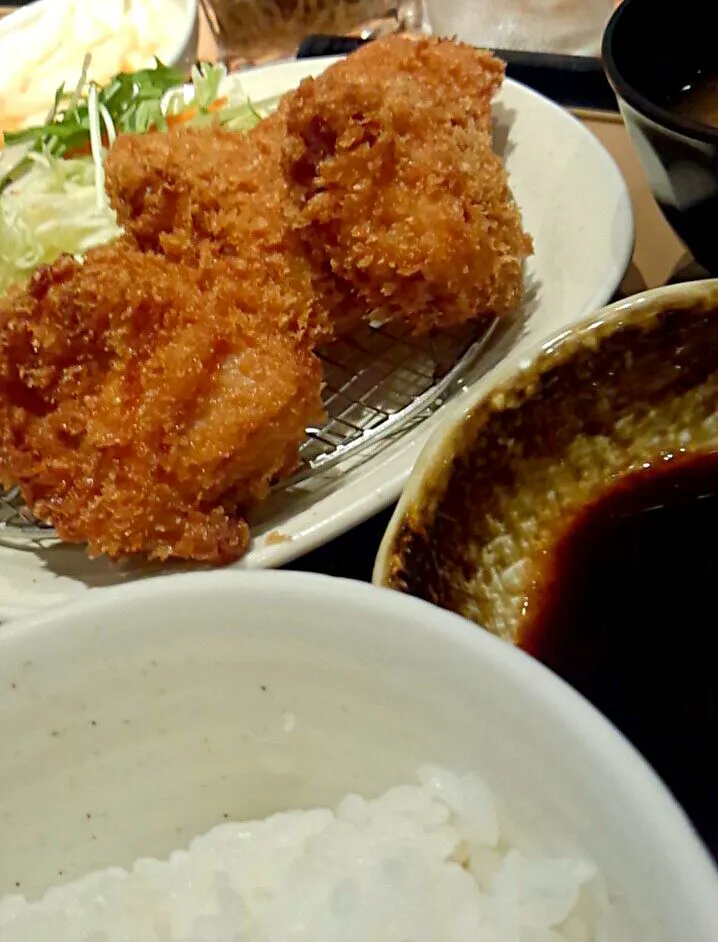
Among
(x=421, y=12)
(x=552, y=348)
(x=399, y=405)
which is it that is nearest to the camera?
(x=552, y=348)

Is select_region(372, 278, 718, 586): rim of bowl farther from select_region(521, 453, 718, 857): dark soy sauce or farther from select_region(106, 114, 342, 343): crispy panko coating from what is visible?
select_region(106, 114, 342, 343): crispy panko coating

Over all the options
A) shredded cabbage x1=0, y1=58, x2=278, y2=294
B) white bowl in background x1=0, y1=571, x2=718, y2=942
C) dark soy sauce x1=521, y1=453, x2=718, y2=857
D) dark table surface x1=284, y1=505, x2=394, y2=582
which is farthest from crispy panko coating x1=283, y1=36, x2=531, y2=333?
white bowl in background x1=0, y1=571, x2=718, y2=942

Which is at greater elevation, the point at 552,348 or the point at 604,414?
the point at 552,348

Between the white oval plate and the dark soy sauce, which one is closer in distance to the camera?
the dark soy sauce

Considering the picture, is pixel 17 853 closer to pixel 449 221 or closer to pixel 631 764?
pixel 631 764

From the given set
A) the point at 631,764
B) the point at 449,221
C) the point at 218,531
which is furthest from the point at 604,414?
the point at 631,764

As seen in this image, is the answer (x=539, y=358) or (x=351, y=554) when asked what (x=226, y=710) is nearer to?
(x=539, y=358)

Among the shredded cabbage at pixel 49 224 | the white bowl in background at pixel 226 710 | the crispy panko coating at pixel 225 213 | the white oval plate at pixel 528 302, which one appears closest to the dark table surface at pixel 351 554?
the white oval plate at pixel 528 302

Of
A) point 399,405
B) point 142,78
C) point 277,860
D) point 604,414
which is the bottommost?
point 399,405
